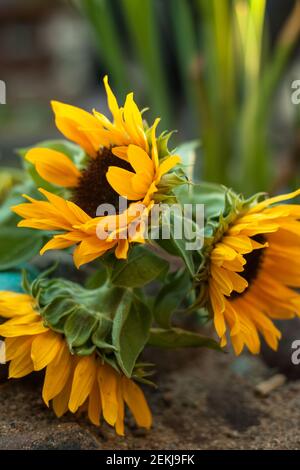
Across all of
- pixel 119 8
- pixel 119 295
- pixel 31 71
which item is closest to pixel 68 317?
pixel 119 295

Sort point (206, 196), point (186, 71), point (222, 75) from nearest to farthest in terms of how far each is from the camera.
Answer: point (206, 196) < point (222, 75) < point (186, 71)

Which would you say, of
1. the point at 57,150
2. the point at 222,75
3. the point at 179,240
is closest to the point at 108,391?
the point at 179,240

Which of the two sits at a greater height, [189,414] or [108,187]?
[108,187]

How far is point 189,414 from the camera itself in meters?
0.67

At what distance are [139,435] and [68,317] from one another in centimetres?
13

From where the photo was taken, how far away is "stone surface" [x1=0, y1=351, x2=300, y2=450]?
55cm

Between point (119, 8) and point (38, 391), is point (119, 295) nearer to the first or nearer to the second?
point (38, 391)

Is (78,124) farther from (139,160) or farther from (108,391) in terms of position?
(108,391)

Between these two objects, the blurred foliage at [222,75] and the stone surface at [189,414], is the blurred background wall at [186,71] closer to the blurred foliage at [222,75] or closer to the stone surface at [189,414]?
the blurred foliage at [222,75]

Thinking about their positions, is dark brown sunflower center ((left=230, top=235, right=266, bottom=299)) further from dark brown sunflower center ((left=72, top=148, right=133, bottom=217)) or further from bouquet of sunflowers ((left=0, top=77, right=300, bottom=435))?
dark brown sunflower center ((left=72, top=148, right=133, bottom=217))

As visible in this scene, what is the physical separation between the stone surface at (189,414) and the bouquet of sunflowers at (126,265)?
2cm

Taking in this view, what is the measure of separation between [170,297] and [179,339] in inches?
1.4

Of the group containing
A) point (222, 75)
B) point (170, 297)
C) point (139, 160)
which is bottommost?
point (170, 297)
